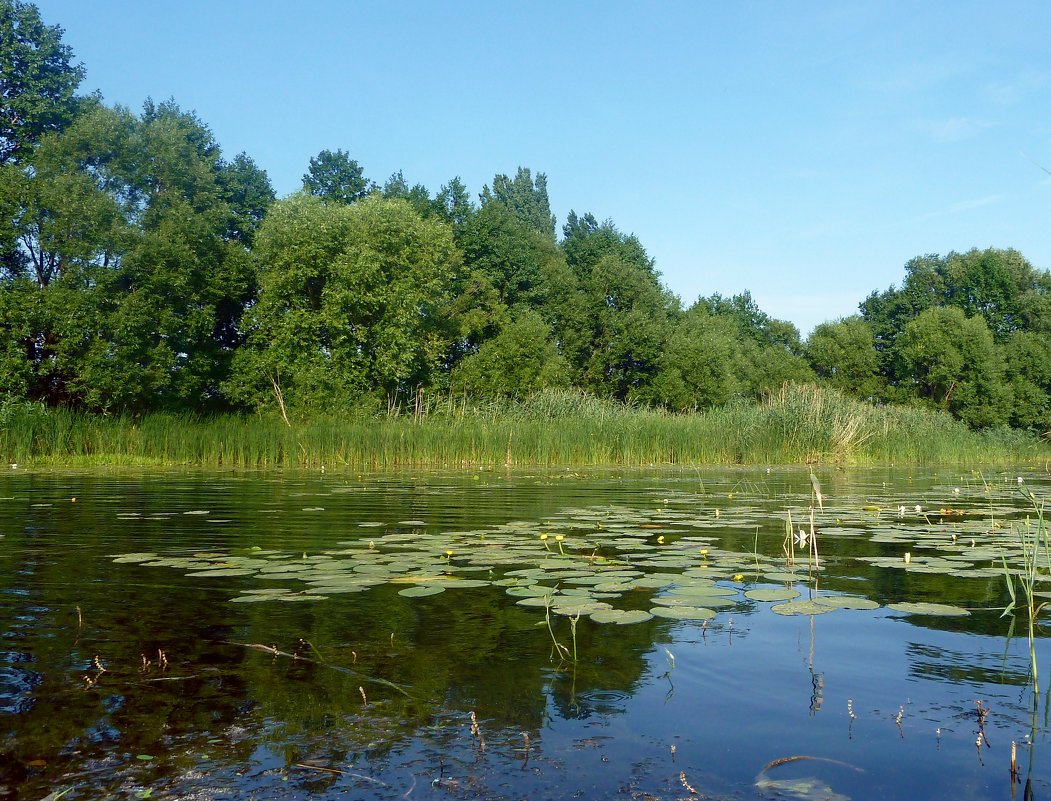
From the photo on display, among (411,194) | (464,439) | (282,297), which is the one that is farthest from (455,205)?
(464,439)

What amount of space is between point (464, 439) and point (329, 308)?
1171cm

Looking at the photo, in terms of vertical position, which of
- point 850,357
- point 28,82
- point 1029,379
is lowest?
point 1029,379

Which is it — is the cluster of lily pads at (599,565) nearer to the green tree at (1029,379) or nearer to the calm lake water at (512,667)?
the calm lake water at (512,667)

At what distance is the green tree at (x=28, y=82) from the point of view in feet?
88.6

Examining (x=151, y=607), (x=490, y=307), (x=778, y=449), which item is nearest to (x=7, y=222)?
(x=490, y=307)

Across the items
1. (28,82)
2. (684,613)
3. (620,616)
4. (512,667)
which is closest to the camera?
(512,667)

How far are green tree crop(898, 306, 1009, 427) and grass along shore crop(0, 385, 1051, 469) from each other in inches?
1076

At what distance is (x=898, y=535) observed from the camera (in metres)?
6.30

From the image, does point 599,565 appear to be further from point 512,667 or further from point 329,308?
point 329,308

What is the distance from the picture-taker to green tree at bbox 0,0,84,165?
2700 cm

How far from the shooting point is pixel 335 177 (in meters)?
41.3

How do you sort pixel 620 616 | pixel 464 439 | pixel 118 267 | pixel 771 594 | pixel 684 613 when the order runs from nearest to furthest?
pixel 620 616 < pixel 684 613 < pixel 771 594 < pixel 464 439 < pixel 118 267

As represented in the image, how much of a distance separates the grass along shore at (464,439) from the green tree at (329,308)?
646cm

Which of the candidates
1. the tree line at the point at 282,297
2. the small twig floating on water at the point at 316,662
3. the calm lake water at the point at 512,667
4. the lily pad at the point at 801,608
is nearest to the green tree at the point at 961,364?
the tree line at the point at 282,297
